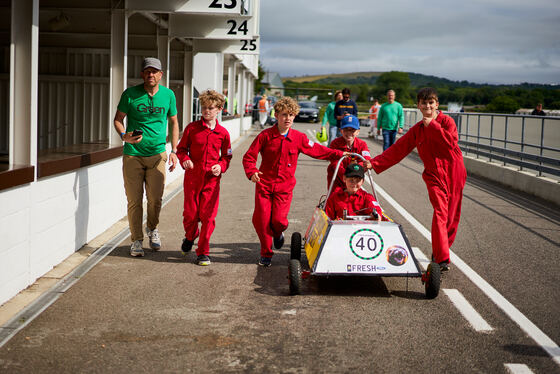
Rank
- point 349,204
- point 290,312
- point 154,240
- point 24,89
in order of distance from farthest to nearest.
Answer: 1. point 154,240
2. point 349,204
3. point 24,89
4. point 290,312

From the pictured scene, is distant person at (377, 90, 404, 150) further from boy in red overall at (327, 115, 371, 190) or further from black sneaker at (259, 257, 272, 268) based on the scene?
black sneaker at (259, 257, 272, 268)

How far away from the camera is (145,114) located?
301 inches

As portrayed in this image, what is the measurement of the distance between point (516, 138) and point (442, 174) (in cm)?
1255

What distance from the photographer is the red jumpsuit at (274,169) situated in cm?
732

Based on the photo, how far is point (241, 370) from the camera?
173 inches

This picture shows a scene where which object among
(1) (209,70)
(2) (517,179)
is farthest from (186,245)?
(1) (209,70)

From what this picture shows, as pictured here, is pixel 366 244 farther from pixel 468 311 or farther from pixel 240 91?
pixel 240 91

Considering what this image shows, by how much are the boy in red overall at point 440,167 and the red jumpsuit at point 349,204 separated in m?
0.68

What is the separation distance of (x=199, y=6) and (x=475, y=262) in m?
7.10

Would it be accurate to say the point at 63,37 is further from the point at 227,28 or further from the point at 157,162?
the point at 157,162

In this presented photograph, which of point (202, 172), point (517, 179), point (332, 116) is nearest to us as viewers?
point (202, 172)

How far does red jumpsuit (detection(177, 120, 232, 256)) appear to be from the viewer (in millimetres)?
7430

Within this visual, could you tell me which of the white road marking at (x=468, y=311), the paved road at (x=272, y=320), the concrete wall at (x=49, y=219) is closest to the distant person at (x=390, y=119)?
the paved road at (x=272, y=320)

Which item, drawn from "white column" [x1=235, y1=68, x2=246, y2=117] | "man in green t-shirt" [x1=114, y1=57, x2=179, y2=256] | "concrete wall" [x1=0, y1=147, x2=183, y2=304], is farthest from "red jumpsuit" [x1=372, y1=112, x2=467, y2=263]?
"white column" [x1=235, y1=68, x2=246, y2=117]
